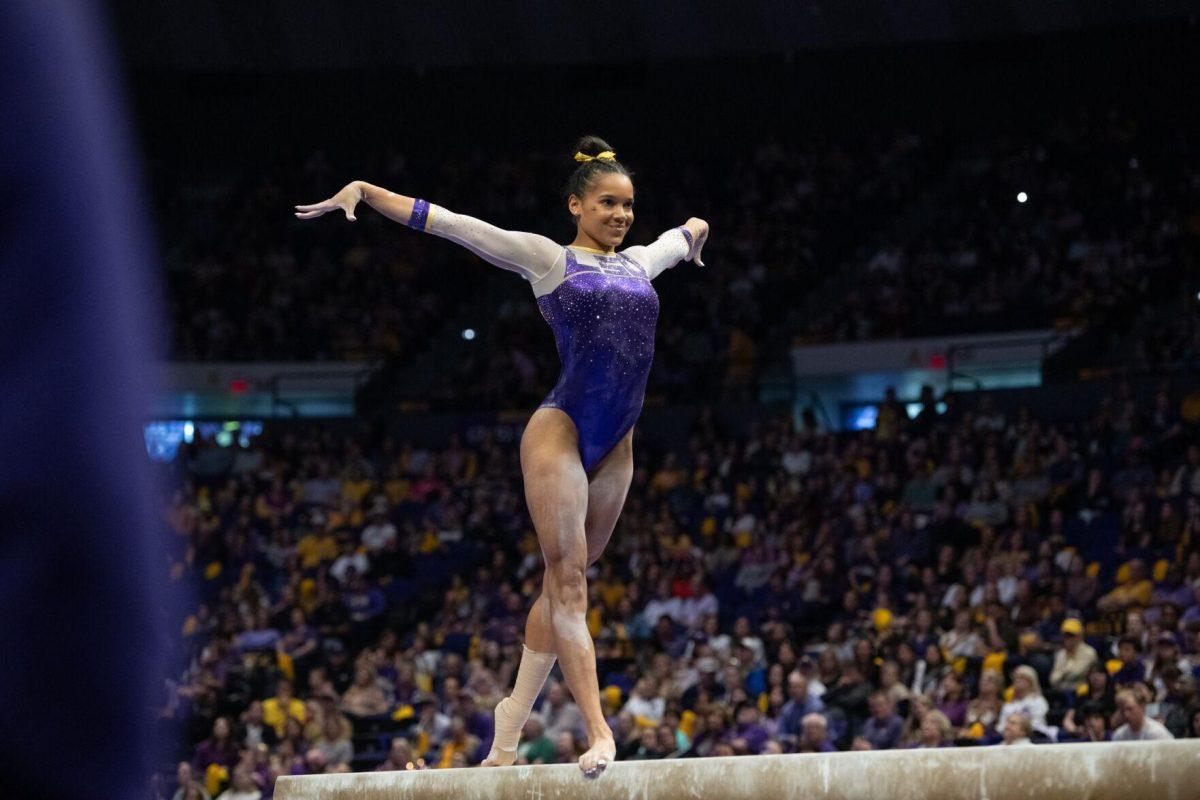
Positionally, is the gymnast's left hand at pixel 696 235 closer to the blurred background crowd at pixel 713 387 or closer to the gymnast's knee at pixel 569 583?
the gymnast's knee at pixel 569 583

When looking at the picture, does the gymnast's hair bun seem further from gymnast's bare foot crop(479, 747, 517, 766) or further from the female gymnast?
gymnast's bare foot crop(479, 747, 517, 766)

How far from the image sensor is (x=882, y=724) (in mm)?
9258

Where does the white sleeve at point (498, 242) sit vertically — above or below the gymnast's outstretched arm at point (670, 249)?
below

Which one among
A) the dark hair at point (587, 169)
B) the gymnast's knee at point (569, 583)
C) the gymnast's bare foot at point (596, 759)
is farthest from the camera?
the dark hair at point (587, 169)

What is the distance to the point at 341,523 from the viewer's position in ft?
50.8

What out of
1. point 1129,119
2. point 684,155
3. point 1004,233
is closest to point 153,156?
point 684,155

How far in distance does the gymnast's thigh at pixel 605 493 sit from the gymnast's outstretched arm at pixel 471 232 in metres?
0.62

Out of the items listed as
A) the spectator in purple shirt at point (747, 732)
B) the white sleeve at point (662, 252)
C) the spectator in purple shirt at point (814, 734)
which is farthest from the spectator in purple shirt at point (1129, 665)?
the white sleeve at point (662, 252)

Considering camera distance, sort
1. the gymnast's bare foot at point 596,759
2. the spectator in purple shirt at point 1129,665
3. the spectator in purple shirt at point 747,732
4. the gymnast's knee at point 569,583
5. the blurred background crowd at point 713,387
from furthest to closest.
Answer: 1. the blurred background crowd at point 713,387
2. the spectator in purple shirt at point 747,732
3. the spectator in purple shirt at point 1129,665
4. the gymnast's knee at point 569,583
5. the gymnast's bare foot at point 596,759

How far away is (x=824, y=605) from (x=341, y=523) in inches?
225

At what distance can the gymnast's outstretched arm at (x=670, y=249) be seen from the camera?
483 cm

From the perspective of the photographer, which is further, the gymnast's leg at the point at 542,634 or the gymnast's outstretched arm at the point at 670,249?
the gymnast's outstretched arm at the point at 670,249

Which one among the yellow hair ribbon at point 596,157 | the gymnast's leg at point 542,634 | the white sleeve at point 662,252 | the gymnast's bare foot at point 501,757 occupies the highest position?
the yellow hair ribbon at point 596,157

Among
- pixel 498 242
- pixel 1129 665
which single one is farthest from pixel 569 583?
pixel 1129 665
